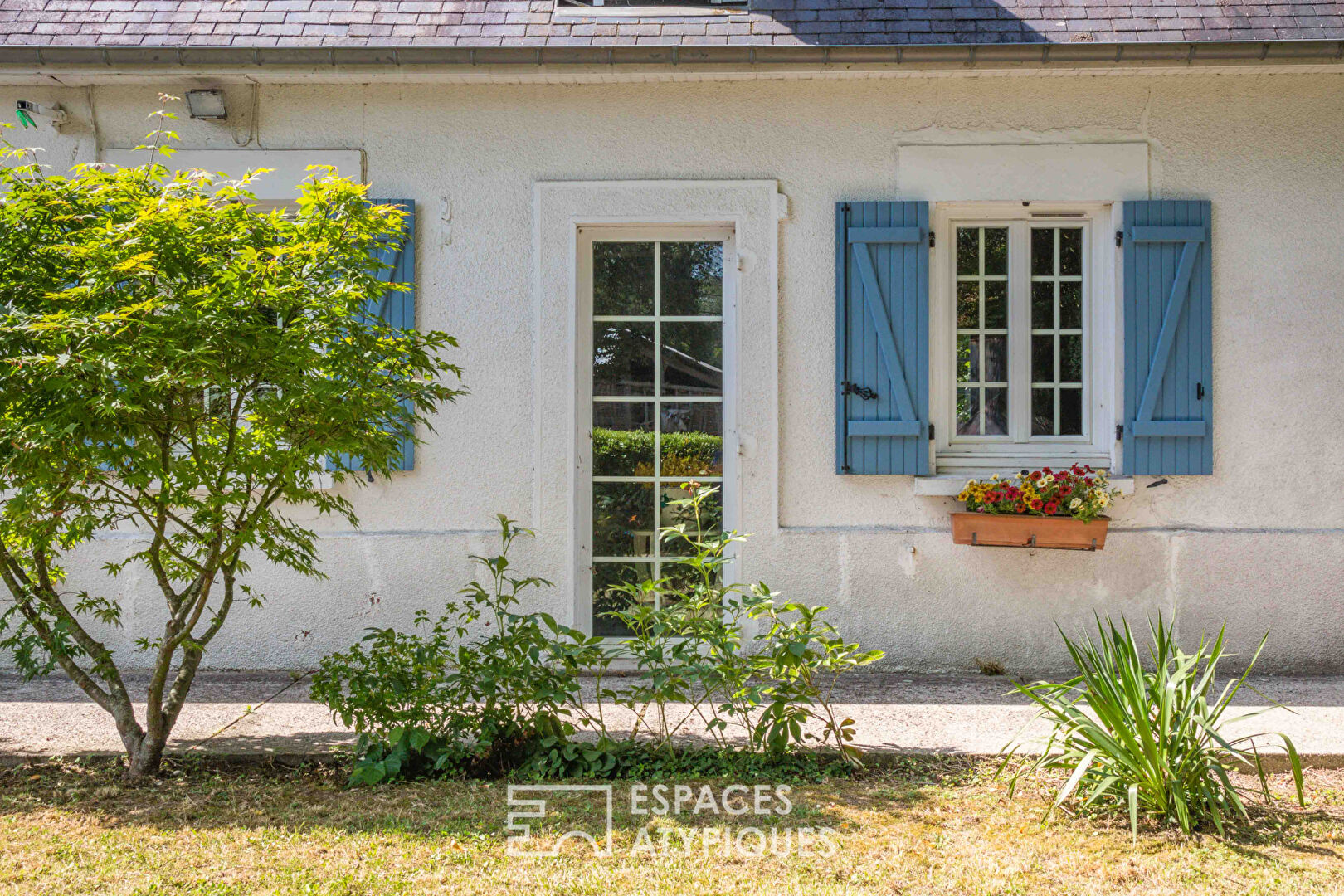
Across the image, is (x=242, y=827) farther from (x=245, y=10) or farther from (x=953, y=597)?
(x=245, y=10)

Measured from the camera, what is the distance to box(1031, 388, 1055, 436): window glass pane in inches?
216

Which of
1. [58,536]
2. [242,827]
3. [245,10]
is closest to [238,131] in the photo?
[245,10]

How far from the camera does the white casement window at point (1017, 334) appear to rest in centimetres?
543

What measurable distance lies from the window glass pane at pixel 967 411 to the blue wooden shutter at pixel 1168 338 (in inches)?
28.7

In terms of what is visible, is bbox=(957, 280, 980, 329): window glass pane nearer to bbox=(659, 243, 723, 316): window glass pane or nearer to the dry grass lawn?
bbox=(659, 243, 723, 316): window glass pane

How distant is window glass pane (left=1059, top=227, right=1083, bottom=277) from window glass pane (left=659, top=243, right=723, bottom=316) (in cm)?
182

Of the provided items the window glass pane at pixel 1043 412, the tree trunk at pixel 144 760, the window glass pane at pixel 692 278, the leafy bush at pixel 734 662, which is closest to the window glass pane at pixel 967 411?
the window glass pane at pixel 1043 412

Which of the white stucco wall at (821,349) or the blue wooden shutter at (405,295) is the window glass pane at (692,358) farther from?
the blue wooden shutter at (405,295)

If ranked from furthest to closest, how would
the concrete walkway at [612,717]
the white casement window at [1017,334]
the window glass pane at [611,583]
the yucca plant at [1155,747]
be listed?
the window glass pane at [611,583]
the white casement window at [1017,334]
the concrete walkway at [612,717]
the yucca plant at [1155,747]

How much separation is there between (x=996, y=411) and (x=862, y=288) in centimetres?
100

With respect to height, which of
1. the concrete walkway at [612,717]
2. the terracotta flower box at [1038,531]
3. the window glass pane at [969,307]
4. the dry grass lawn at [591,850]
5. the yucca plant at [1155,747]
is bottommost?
the dry grass lawn at [591,850]

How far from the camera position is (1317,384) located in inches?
208

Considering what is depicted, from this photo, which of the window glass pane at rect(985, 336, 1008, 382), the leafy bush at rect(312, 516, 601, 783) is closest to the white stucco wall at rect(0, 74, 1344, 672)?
the window glass pane at rect(985, 336, 1008, 382)

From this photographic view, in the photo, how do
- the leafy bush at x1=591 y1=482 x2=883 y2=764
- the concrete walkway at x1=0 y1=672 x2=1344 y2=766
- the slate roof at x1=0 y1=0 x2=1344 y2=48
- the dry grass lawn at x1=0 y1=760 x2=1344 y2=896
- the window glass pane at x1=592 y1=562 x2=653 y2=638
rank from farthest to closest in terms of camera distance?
1. the window glass pane at x1=592 y1=562 x2=653 y2=638
2. the slate roof at x1=0 y1=0 x2=1344 y2=48
3. the concrete walkway at x1=0 y1=672 x2=1344 y2=766
4. the leafy bush at x1=591 y1=482 x2=883 y2=764
5. the dry grass lawn at x1=0 y1=760 x2=1344 y2=896
